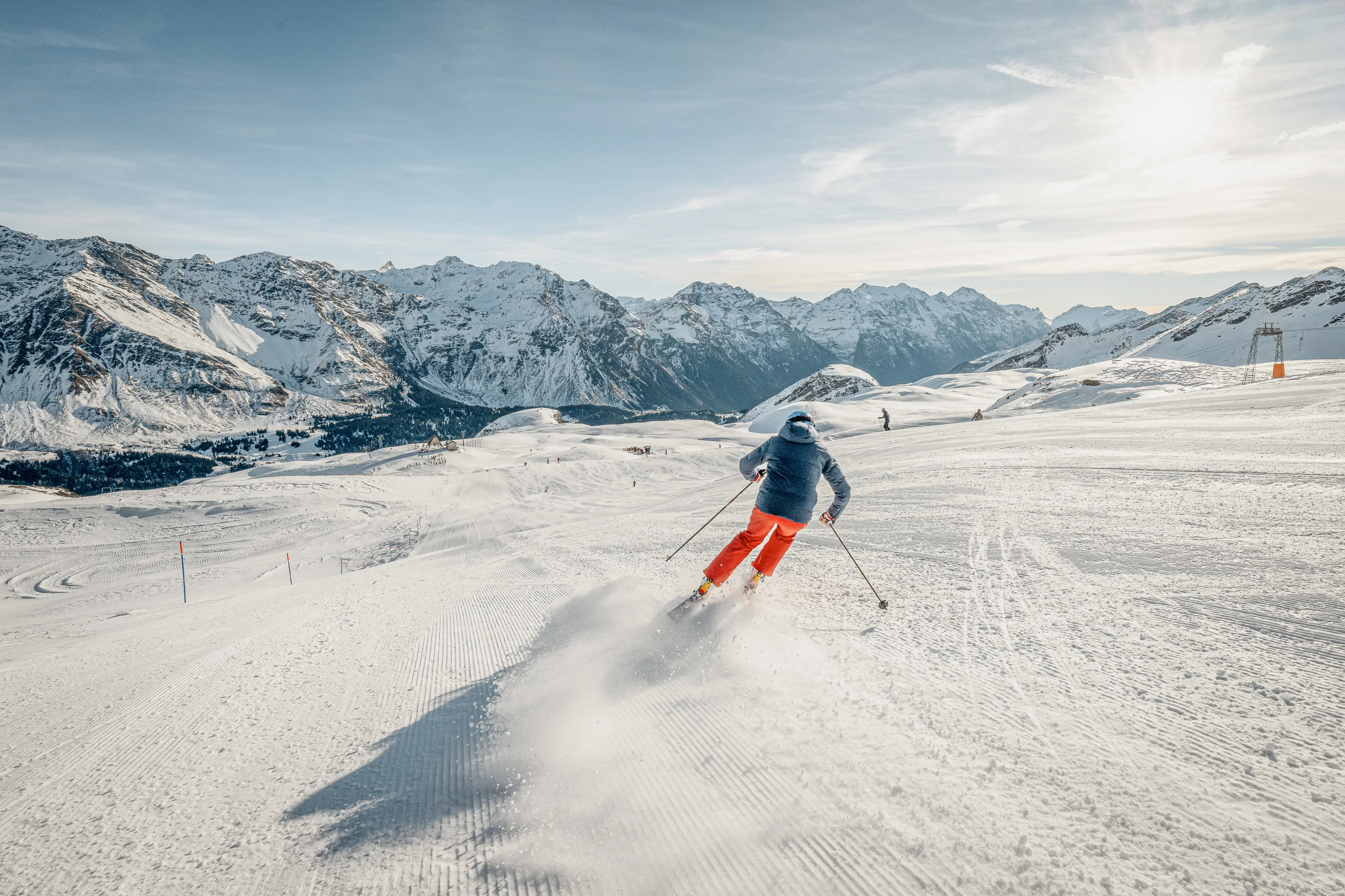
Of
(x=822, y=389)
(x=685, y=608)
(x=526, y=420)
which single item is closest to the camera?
(x=685, y=608)

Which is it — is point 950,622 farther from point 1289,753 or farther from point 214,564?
point 214,564

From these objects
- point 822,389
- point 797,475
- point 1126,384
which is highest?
point 822,389

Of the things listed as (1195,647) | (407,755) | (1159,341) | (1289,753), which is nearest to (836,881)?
(1289,753)

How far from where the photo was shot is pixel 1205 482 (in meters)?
9.17

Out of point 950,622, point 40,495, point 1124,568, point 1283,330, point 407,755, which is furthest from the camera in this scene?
point 1283,330

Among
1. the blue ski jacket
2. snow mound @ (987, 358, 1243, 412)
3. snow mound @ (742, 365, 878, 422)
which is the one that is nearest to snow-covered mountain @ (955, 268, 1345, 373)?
snow mound @ (742, 365, 878, 422)

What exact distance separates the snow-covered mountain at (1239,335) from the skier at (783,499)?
108756mm

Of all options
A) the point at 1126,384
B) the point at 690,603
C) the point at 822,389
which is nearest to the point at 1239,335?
the point at 822,389

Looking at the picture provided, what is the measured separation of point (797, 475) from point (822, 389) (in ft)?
472

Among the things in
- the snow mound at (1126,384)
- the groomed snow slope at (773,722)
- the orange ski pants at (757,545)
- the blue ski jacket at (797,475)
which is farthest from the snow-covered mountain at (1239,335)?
the orange ski pants at (757,545)

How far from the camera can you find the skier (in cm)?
667

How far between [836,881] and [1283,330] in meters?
137

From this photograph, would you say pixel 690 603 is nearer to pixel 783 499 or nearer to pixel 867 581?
pixel 783 499

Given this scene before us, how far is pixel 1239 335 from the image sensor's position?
322 feet
